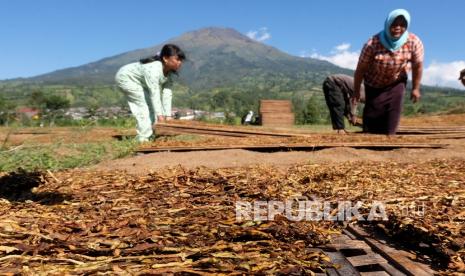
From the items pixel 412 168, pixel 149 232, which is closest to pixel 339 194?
pixel 149 232

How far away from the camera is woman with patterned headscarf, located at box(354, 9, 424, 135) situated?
20.4ft

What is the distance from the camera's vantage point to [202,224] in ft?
6.79

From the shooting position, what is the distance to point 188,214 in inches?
89.4

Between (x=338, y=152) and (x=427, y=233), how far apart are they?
353cm

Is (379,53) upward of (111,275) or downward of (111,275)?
upward

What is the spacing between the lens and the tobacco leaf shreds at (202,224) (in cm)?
162

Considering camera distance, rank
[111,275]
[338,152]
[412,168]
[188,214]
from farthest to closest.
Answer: [338,152] → [412,168] → [188,214] → [111,275]

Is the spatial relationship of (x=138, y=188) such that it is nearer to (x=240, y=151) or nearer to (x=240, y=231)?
(x=240, y=231)

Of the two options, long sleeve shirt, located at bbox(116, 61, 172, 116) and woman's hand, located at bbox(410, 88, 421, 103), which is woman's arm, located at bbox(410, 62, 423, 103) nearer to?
woman's hand, located at bbox(410, 88, 421, 103)

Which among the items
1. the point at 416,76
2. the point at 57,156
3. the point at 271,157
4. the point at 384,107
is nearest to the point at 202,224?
the point at 271,157

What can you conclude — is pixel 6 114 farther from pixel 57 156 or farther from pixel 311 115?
pixel 311 115

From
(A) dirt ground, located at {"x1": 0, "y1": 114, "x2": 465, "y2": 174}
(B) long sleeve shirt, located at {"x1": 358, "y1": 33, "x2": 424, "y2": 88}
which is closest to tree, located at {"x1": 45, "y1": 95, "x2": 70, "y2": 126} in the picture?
(A) dirt ground, located at {"x1": 0, "y1": 114, "x2": 465, "y2": 174}

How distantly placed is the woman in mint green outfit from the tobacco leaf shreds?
456 cm

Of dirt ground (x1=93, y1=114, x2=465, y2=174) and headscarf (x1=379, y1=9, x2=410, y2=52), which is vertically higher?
headscarf (x1=379, y1=9, x2=410, y2=52)
